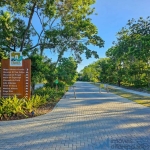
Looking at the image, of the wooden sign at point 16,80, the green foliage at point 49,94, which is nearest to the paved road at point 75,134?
the wooden sign at point 16,80

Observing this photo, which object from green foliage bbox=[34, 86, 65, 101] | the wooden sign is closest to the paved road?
the wooden sign

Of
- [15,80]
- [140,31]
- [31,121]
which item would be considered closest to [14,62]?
[15,80]

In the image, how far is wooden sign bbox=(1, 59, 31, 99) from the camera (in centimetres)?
1100

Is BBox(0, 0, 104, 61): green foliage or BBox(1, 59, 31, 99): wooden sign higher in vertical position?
BBox(0, 0, 104, 61): green foliage

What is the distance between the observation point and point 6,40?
13.4m

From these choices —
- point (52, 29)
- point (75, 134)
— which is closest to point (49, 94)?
point (52, 29)

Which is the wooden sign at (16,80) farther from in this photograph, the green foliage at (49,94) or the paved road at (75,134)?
the green foliage at (49,94)

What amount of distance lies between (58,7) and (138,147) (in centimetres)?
1310

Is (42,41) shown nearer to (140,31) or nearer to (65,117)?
(65,117)

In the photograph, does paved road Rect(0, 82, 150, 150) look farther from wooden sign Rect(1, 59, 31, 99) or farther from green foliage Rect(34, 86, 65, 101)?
green foliage Rect(34, 86, 65, 101)

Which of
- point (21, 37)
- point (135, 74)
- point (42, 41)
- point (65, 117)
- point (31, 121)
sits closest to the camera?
point (31, 121)

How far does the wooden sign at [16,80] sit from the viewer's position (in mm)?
11000

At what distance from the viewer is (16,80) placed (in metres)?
11.1

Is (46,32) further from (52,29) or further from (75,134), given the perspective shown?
(75,134)
